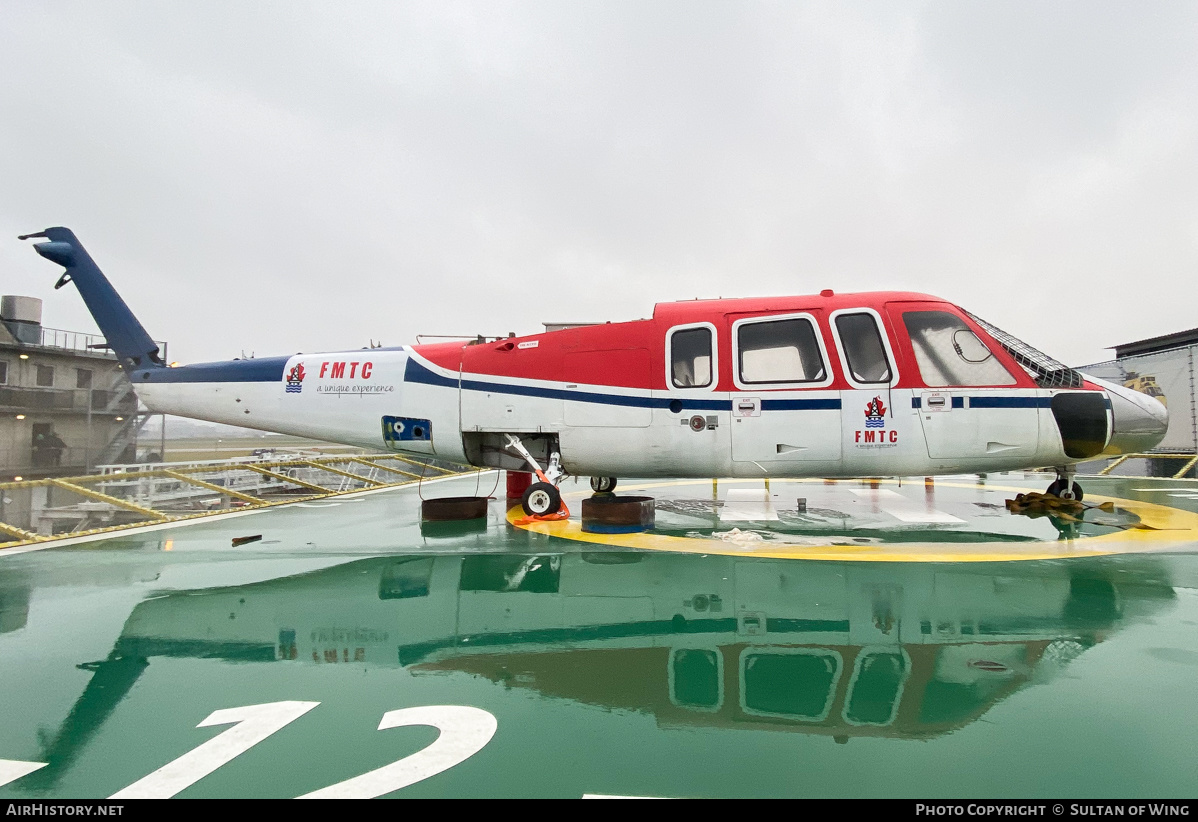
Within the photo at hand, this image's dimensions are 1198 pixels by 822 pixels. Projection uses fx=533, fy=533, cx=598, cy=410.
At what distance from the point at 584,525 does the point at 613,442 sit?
113 cm

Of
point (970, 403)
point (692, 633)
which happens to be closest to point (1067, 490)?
point (970, 403)

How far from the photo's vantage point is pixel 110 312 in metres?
8.08

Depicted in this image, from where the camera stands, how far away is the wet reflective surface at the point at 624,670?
1.90 meters

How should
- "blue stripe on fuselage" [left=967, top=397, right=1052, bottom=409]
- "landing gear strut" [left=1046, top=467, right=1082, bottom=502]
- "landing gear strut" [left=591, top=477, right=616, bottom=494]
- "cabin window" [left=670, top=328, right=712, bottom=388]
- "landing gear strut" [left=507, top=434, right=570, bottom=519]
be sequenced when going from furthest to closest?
"landing gear strut" [left=591, top=477, right=616, bottom=494], "landing gear strut" [left=1046, top=467, right=1082, bottom=502], "landing gear strut" [left=507, top=434, right=570, bottom=519], "cabin window" [left=670, top=328, right=712, bottom=388], "blue stripe on fuselage" [left=967, top=397, right=1052, bottom=409]

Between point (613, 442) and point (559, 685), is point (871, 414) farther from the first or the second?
point (559, 685)

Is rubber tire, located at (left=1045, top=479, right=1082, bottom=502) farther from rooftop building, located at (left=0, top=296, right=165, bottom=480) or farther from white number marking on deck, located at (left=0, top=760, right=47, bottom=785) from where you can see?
rooftop building, located at (left=0, top=296, right=165, bottom=480)

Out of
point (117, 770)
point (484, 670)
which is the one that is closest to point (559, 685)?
point (484, 670)

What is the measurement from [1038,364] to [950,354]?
1.06 metres

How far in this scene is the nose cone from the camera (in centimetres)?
618

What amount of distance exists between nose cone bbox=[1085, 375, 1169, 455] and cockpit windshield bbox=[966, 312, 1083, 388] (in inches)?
11.3

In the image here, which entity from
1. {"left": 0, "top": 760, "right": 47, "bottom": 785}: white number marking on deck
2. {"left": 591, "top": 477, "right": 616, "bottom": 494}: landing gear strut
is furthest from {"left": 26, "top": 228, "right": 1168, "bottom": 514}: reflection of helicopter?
{"left": 0, "top": 760, "right": 47, "bottom": 785}: white number marking on deck

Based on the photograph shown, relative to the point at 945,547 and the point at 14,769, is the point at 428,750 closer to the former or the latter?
the point at 14,769

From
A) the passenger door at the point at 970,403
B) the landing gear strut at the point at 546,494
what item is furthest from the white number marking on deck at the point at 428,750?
the passenger door at the point at 970,403

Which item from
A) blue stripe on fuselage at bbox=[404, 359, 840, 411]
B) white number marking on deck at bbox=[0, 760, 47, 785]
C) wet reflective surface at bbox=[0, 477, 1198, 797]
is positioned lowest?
white number marking on deck at bbox=[0, 760, 47, 785]
